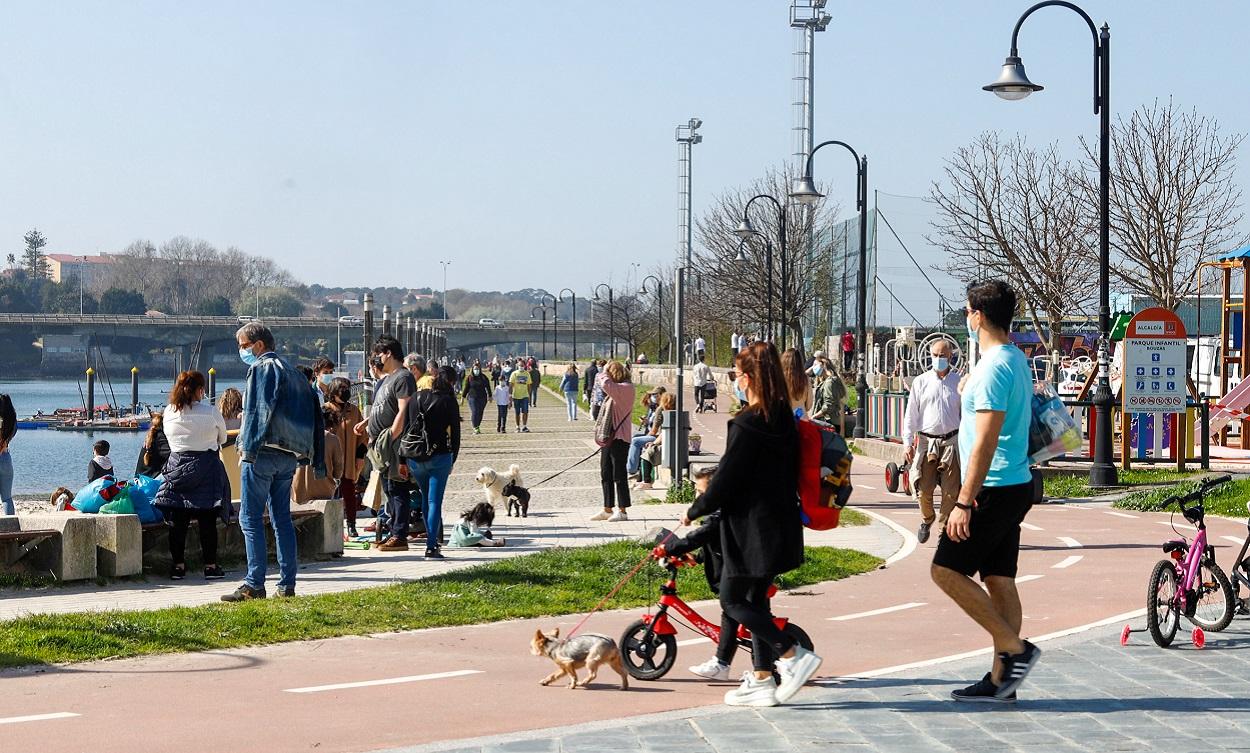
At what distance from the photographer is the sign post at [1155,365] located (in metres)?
19.3

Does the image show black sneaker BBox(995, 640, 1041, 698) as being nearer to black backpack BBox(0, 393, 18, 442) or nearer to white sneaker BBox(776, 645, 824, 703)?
white sneaker BBox(776, 645, 824, 703)

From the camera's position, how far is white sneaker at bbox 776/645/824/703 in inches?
263

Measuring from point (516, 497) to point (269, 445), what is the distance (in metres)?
7.09

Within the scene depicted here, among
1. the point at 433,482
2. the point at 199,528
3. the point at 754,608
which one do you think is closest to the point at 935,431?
the point at 433,482

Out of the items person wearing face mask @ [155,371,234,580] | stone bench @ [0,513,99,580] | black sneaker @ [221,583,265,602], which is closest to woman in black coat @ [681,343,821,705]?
black sneaker @ [221,583,265,602]

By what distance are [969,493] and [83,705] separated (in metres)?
3.93

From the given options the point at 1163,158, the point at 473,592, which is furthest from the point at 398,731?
the point at 1163,158

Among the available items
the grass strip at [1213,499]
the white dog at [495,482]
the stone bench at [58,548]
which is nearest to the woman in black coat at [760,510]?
the stone bench at [58,548]

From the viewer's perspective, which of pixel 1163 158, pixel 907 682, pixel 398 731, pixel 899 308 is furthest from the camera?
pixel 899 308

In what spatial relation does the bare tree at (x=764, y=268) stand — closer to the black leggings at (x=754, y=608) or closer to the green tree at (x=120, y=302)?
the black leggings at (x=754, y=608)

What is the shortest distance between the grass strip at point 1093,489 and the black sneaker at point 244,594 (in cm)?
1134

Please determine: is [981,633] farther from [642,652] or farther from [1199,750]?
[1199,750]

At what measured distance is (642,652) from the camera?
7.42m

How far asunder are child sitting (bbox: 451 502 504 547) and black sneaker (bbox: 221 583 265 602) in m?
3.63
